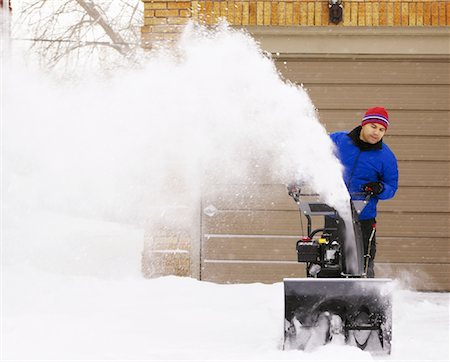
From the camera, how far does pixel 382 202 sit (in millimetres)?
9703

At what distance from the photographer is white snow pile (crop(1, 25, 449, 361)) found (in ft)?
19.8

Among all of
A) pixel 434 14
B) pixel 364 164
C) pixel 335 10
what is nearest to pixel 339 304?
pixel 364 164

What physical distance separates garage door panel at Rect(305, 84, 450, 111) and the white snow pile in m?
0.20

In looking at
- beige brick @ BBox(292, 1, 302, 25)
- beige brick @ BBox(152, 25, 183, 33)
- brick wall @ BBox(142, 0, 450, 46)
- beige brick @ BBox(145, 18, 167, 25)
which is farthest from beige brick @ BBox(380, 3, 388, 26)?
beige brick @ BBox(145, 18, 167, 25)

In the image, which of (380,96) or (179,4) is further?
(380,96)

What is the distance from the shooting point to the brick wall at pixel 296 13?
955 centimetres

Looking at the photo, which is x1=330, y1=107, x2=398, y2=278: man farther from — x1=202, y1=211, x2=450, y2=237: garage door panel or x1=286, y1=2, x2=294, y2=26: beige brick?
x1=286, y1=2, x2=294, y2=26: beige brick

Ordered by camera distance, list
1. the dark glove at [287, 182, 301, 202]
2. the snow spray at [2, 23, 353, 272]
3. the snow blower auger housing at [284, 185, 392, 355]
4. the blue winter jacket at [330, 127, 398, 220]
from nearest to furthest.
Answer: the snow blower auger housing at [284, 185, 392, 355]
the dark glove at [287, 182, 301, 202]
the blue winter jacket at [330, 127, 398, 220]
the snow spray at [2, 23, 353, 272]

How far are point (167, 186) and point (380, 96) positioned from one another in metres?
2.82

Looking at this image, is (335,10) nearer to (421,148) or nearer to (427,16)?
(427,16)

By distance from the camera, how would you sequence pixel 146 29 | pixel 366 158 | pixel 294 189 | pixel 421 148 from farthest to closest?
pixel 421 148, pixel 146 29, pixel 366 158, pixel 294 189

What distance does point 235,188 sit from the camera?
977 centimetres

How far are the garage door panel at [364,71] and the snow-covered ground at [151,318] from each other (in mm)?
2553

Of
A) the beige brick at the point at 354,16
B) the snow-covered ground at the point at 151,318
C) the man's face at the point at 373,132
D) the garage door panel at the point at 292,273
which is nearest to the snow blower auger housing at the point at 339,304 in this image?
the snow-covered ground at the point at 151,318
